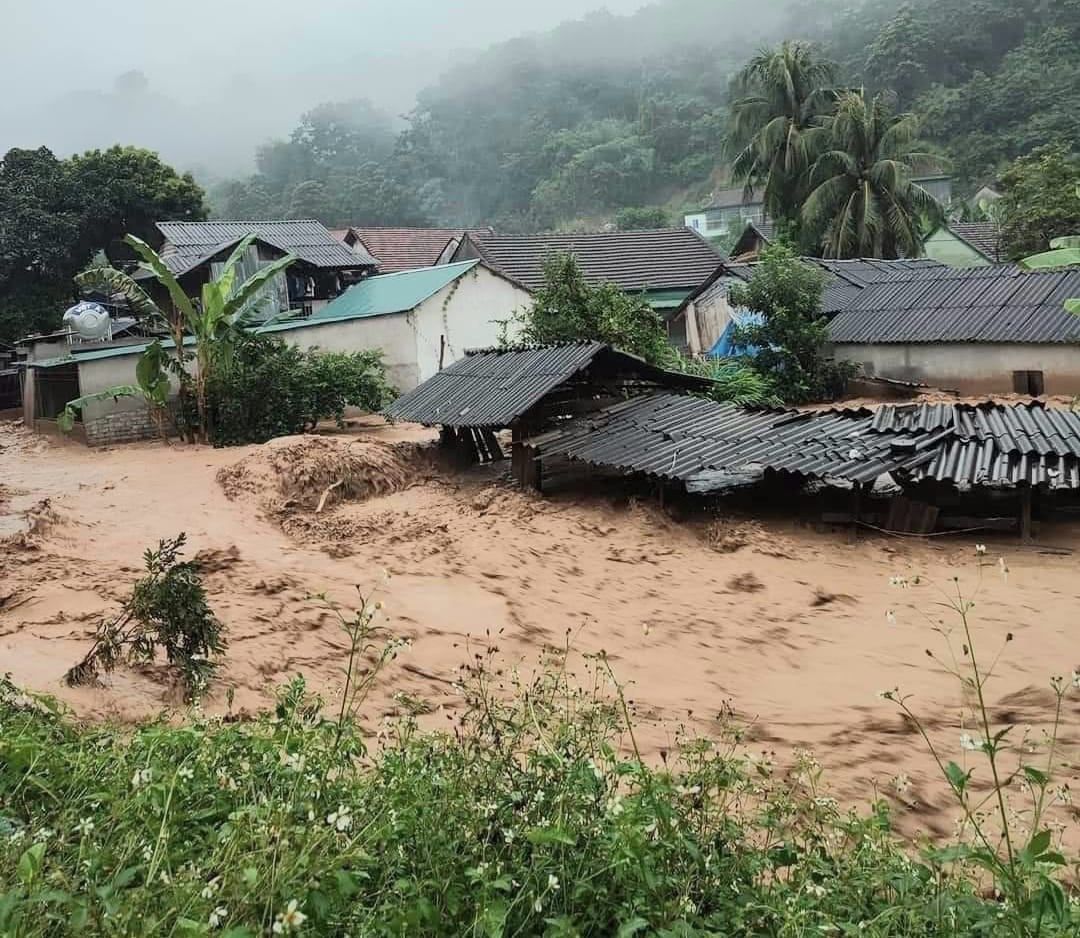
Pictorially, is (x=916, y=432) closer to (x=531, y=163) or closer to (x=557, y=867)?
(x=557, y=867)

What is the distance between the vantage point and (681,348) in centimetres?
2831

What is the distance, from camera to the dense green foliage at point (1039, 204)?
88.4ft

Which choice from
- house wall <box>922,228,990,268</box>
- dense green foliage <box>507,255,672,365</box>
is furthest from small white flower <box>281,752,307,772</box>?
house wall <box>922,228,990,268</box>

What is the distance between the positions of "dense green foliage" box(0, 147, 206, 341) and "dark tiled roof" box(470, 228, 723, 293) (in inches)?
557

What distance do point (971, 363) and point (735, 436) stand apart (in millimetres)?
12096

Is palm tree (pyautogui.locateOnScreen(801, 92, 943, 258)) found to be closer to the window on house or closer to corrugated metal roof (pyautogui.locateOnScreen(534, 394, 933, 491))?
the window on house

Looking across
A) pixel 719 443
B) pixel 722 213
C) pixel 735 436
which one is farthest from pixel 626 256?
pixel 722 213

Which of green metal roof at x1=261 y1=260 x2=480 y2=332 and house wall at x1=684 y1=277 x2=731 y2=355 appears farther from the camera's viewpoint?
house wall at x1=684 y1=277 x2=731 y2=355

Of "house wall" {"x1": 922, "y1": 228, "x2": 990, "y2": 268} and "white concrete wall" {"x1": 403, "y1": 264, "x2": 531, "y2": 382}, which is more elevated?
"house wall" {"x1": 922, "y1": 228, "x2": 990, "y2": 268}

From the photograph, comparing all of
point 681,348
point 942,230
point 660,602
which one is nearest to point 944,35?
point 942,230

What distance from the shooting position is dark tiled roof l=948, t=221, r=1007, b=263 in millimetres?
37531

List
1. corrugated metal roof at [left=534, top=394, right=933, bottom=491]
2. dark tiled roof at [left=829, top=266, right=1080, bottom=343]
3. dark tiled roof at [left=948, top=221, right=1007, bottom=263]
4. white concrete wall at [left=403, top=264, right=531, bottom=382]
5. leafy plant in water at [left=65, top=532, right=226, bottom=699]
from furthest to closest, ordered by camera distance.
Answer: dark tiled roof at [left=948, top=221, right=1007, bottom=263] → white concrete wall at [left=403, top=264, right=531, bottom=382] → dark tiled roof at [left=829, top=266, right=1080, bottom=343] → corrugated metal roof at [left=534, top=394, right=933, bottom=491] → leafy plant in water at [left=65, top=532, right=226, bottom=699]

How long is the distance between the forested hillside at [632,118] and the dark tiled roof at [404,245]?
27021 millimetres

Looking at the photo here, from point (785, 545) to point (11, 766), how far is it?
9.59 metres
